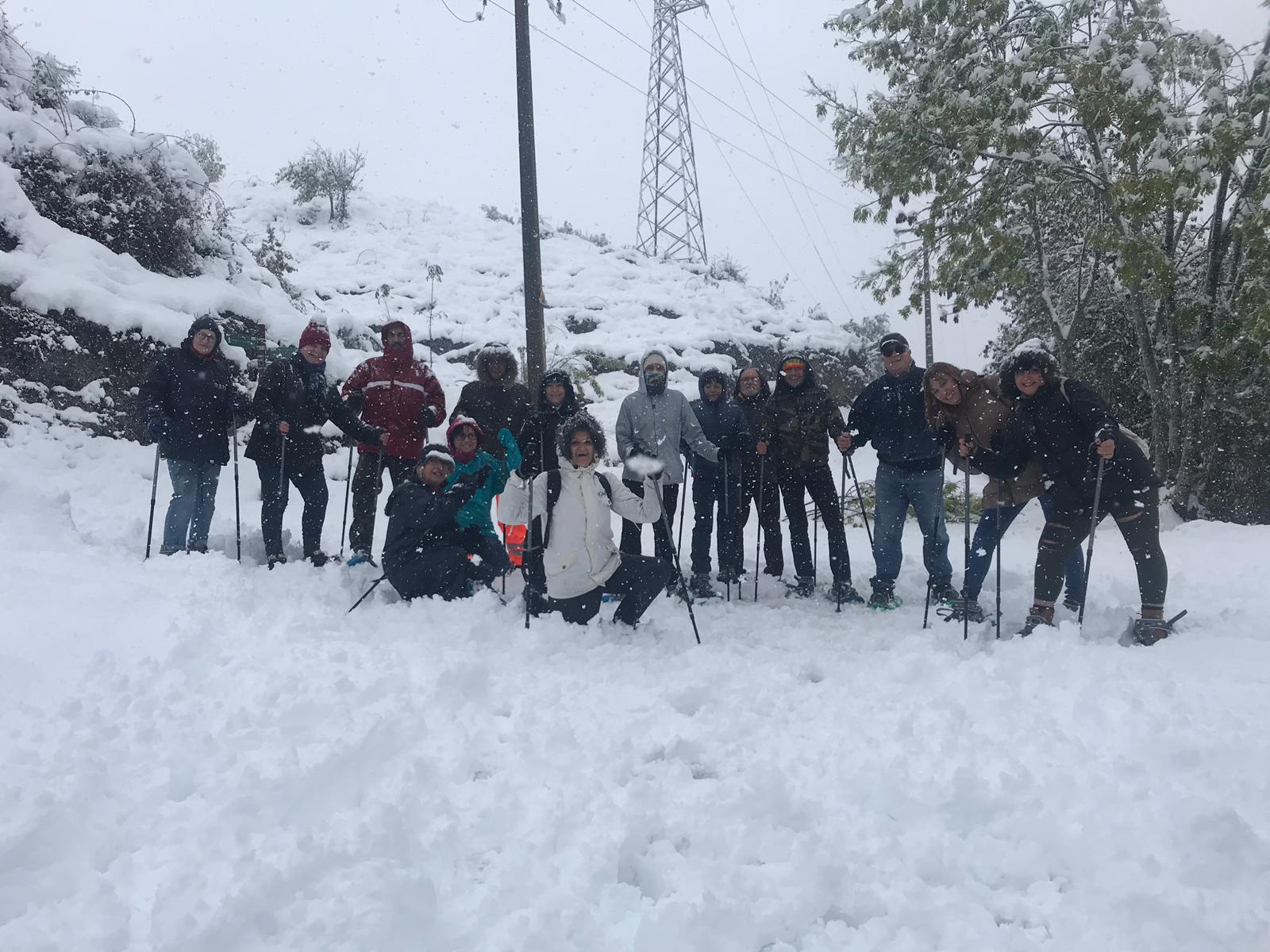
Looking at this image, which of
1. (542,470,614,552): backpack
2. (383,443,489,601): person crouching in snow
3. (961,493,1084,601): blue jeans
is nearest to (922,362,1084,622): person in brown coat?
(961,493,1084,601): blue jeans

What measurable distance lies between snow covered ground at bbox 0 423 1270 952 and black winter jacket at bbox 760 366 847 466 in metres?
1.94

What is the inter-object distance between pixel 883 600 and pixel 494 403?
3776mm

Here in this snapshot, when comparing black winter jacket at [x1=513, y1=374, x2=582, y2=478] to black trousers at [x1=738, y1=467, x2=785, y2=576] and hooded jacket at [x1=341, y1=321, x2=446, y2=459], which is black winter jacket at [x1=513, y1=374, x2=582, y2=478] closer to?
hooded jacket at [x1=341, y1=321, x2=446, y2=459]

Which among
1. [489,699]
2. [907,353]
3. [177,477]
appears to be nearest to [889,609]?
[907,353]

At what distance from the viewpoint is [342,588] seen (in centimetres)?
571

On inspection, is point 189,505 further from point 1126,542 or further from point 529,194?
point 1126,542

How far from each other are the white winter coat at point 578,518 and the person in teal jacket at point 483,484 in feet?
2.07

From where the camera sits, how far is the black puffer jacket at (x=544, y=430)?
19.8 ft

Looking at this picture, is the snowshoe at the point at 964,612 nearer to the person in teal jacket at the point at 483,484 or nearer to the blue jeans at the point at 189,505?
the person in teal jacket at the point at 483,484

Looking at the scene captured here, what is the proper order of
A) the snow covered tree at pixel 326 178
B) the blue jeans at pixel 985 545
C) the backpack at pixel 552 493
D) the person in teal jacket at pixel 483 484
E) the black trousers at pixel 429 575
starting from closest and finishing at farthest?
the backpack at pixel 552 493, the black trousers at pixel 429 575, the blue jeans at pixel 985 545, the person in teal jacket at pixel 483 484, the snow covered tree at pixel 326 178

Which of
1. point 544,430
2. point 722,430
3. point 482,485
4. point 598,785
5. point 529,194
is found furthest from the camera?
point 529,194

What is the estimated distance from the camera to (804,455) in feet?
21.1

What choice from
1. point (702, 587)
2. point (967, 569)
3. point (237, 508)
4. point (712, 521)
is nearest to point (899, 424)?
point (967, 569)

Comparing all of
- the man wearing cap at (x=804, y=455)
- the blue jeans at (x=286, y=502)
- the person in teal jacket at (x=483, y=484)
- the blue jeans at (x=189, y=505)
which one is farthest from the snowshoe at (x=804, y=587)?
the blue jeans at (x=189, y=505)
